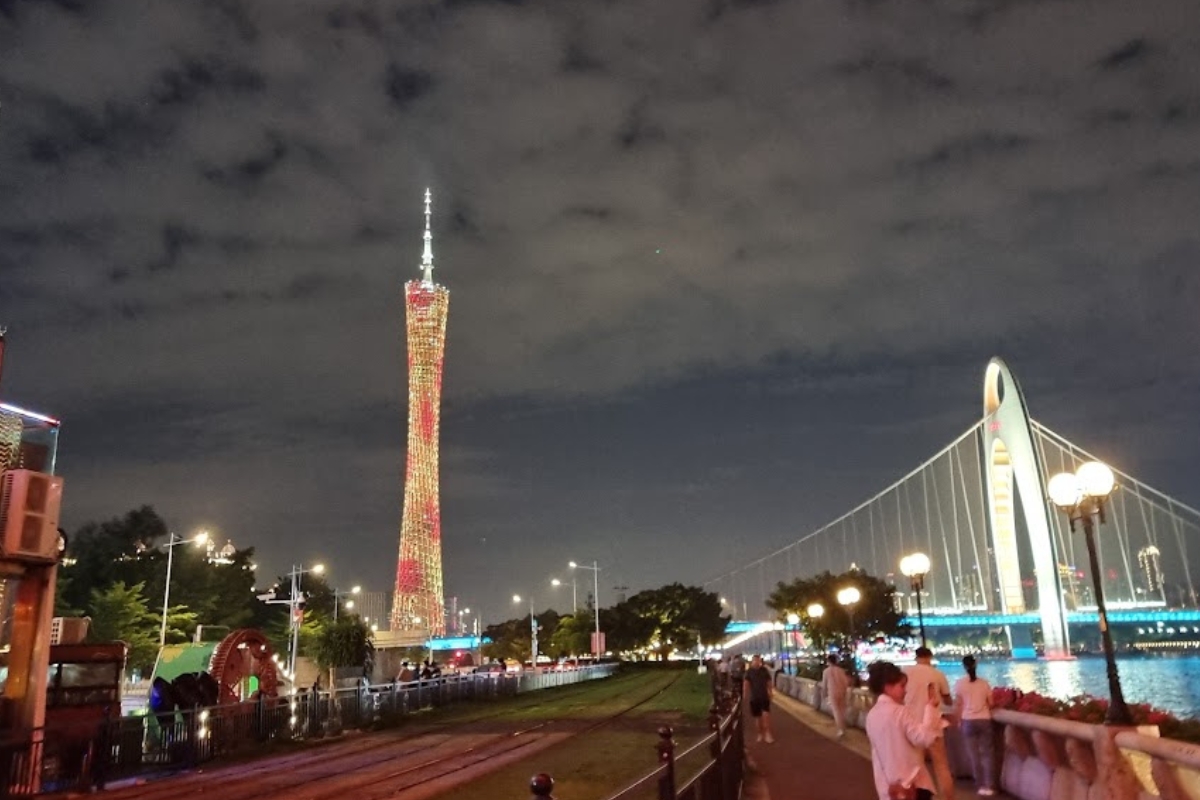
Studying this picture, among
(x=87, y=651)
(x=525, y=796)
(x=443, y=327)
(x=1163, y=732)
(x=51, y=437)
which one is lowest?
(x=525, y=796)

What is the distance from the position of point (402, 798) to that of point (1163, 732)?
31.0ft

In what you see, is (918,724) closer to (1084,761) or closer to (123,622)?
(1084,761)

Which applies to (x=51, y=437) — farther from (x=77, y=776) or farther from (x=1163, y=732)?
(x=1163, y=732)

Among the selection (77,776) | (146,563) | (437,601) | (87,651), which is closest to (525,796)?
(77,776)

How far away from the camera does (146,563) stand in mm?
65688

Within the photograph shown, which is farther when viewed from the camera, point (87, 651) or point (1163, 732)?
point (87, 651)

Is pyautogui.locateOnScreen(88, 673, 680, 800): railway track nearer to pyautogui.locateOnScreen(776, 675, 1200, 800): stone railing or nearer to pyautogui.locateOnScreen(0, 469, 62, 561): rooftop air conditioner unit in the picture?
pyautogui.locateOnScreen(0, 469, 62, 561): rooftop air conditioner unit

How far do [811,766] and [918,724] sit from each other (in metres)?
9.71

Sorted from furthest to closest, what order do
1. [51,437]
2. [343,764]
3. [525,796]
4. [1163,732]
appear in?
[343,764] < [51,437] < [525,796] < [1163,732]

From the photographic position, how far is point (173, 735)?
18.6 meters

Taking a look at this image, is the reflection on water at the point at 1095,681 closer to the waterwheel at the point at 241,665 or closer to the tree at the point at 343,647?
the tree at the point at 343,647

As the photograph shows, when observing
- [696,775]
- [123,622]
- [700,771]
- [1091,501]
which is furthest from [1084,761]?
[123,622]

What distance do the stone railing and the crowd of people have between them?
0.88 ft

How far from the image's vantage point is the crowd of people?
255 inches
